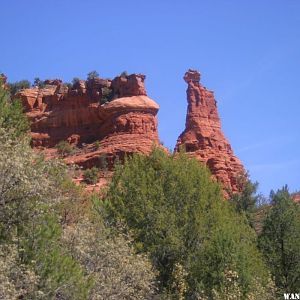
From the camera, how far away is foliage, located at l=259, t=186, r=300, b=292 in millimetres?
41125

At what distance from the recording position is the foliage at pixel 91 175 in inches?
3056

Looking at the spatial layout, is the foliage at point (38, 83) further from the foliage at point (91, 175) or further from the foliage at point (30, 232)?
the foliage at point (30, 232)

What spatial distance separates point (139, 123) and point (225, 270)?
5809 centimetres

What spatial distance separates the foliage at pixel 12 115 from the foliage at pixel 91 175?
163 ft

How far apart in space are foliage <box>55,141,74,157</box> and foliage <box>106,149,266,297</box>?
50959 millimetres

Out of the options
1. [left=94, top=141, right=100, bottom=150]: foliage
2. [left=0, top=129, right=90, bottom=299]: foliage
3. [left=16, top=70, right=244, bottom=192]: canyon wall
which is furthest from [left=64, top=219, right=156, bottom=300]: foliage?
[left=94, top=141, right=100, bottom=150]: foliage

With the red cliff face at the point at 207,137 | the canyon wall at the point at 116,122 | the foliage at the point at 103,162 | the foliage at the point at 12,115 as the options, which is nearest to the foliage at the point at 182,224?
the foliage at the point at 12,115

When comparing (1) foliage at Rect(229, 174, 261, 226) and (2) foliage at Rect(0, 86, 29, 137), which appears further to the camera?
(1) foliage at Rect(229, 174, 261, 226)

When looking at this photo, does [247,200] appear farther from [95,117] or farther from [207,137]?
[95,117]

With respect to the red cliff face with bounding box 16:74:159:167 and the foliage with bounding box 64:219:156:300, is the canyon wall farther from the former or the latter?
the foliage with bounding box 64:219:156:300

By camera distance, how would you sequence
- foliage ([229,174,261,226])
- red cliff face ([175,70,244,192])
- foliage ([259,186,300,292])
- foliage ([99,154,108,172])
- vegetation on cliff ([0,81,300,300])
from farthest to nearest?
red cliff face ([175,70,244,192]) < foliage ([99,154,108,172]) < foliage ([229,174,261,226]) < foliage ([259,186,300,292]) < vegetation on cliff ([0,81,300,300])

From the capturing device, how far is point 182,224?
35.4m

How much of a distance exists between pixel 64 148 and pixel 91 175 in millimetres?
13451

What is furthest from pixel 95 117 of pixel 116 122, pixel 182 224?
pixel 182 224
